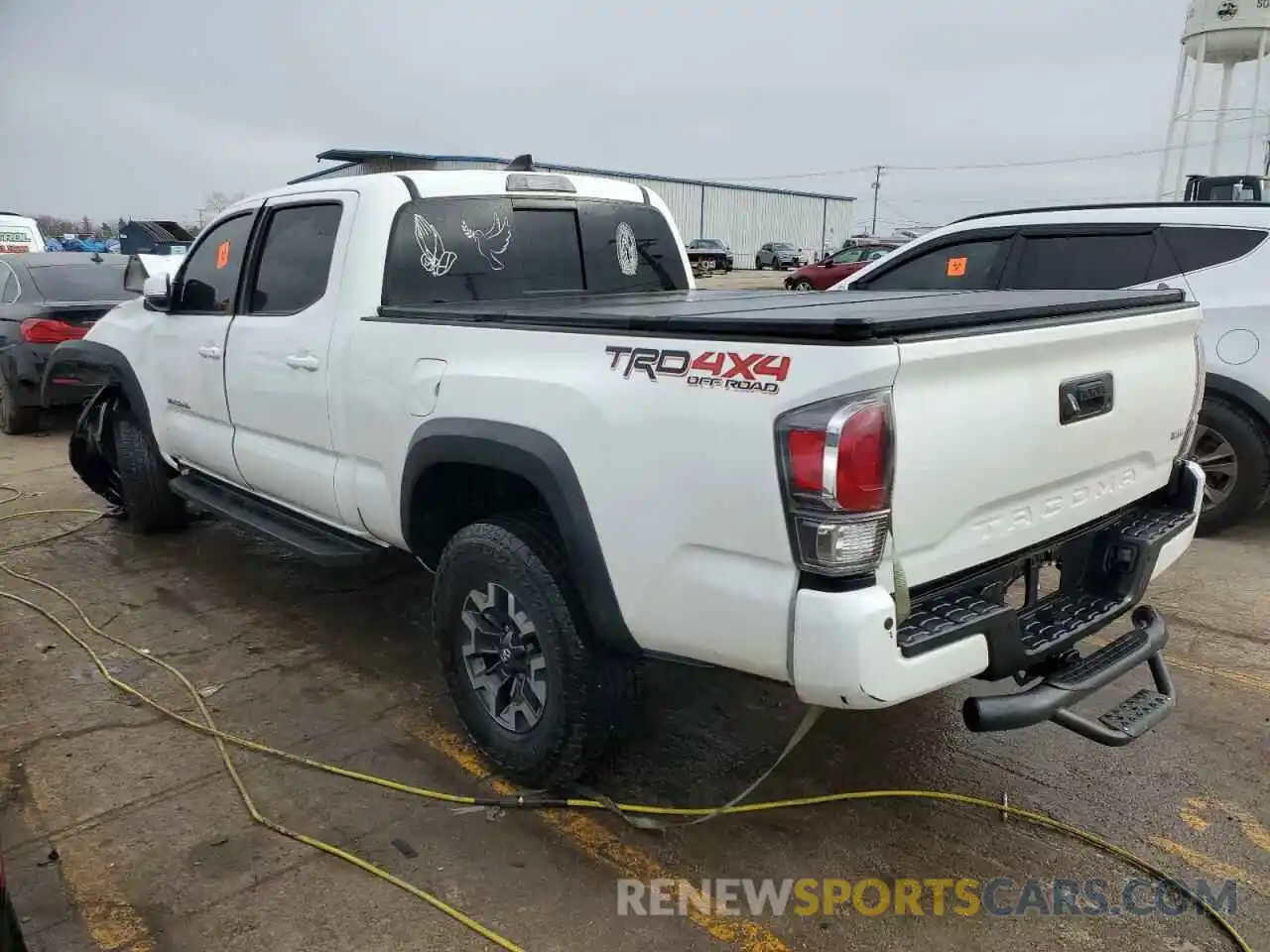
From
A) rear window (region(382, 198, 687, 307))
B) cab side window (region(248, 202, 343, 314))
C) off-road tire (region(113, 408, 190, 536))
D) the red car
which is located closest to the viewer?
rear window (region(382, 198, 687, 307))

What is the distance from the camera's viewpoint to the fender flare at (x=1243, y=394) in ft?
17.4

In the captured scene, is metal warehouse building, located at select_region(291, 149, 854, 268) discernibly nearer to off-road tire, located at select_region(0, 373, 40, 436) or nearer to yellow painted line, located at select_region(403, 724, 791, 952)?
off-road tire, located at select_region(0, 373, 40, 436)

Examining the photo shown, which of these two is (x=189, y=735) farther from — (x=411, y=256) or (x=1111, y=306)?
(x=1111, y=306)

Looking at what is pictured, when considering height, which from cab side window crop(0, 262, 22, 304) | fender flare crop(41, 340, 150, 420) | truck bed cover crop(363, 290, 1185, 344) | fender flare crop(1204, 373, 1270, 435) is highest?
truck bed cover crop(363, 290, 1185, 344)

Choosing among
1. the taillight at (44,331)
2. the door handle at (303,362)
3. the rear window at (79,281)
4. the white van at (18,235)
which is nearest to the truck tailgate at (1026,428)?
the door handle at (303,362)

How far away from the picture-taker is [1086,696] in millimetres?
2551

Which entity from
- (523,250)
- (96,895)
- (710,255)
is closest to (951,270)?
(523,250)

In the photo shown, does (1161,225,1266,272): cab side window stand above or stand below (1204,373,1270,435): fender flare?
above

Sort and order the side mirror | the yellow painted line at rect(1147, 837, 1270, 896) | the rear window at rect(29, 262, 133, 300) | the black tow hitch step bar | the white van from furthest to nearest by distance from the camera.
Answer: the white van, the rear window at rect(29, 262, 133, 300), the side mirror, the yellow painted line at rect(1147, 837, 1270, 896), the black tow hitch step bar

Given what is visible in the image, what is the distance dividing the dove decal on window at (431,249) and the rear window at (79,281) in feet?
21.5

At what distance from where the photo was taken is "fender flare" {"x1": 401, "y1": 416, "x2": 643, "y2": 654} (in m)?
2.60

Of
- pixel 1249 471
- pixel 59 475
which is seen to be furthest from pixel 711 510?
pixel 59 475

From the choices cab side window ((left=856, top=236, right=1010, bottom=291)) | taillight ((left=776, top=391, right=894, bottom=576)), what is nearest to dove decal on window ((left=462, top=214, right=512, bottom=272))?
taillight ((left=776, top=391, right=894, bottom=576))

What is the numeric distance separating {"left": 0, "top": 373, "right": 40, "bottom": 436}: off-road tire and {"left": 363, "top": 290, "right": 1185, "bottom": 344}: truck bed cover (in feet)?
24.5
